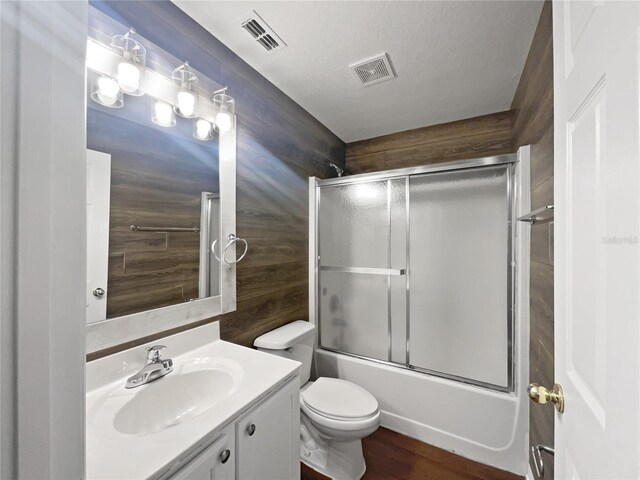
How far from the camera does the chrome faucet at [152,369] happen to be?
0.98 metres

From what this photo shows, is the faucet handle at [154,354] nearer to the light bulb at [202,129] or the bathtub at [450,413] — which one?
the light bulb at [202,129]

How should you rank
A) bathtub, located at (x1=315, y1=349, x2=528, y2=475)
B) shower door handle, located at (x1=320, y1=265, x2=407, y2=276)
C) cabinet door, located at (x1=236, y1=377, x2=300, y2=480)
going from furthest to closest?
shower door handle, located at (x1=320, y1=265, x2=407, y2=276) → bathtub, located at (x1=315, y1=349, x2=528, y2=475) → cabinet door, located at (x1=236, y1=377, x2=300, y2=480)

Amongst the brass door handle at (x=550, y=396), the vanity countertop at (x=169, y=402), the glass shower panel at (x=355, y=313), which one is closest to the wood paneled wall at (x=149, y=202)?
the vanity countertop at (x=169, y=402)

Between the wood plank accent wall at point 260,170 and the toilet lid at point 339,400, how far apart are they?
49 cm

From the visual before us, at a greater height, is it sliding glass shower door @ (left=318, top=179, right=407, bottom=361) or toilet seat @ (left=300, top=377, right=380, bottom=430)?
sliding glass shower door @ (left=318, top=179, right=407, bottom=361)

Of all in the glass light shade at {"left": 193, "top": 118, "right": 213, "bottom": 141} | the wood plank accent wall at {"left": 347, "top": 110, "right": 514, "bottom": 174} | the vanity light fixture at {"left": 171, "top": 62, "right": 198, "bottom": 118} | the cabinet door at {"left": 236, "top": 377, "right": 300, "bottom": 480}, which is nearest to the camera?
the cabinet door at {"left": 236, "top": 377, "right": 300, "bottom": 480}

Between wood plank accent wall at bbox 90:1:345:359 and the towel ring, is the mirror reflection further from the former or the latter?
wood plank accent wall at bbox 90:1:345:359

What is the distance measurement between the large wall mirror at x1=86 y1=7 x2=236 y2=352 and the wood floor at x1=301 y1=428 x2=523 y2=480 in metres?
1.30

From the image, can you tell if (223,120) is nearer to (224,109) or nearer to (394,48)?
(224,109)

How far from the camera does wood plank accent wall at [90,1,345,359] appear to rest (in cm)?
120

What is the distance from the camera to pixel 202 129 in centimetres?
133

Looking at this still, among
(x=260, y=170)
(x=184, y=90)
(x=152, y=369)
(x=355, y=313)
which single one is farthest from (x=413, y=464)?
(x=184, y=90)

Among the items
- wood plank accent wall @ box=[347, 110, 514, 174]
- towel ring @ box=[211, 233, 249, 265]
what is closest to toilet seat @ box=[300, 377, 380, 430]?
towel ring @ box=[211, 233, 249, 265]

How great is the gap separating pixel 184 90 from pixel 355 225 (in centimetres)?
143
